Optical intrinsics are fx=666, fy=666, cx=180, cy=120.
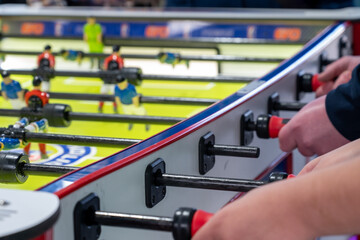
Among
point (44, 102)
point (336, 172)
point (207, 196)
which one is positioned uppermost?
point (336, 172)

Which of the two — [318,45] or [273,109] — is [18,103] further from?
[318,45]

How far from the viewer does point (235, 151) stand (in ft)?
4.61

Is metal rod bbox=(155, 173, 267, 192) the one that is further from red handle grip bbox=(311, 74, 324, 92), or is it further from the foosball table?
red handle grip bbox=(311, 74, 324, 92)

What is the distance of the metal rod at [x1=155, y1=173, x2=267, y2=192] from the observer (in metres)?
1.17

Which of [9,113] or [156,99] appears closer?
[9,113]

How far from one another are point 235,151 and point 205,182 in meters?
0.23

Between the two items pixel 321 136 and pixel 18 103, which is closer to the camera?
pixel 321 136

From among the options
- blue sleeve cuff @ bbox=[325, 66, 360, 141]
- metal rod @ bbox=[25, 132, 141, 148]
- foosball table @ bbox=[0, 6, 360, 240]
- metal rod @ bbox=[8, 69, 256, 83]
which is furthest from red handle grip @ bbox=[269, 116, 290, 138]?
metal rod @ bbox=[8, 69, 256, 83]

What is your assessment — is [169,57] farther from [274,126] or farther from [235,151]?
[235,151]

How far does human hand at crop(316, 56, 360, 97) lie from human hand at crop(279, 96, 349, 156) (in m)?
0.48

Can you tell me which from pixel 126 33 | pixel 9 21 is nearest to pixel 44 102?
pixel 126 33

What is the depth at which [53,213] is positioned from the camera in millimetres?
805

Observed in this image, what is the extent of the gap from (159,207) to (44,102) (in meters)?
0.73

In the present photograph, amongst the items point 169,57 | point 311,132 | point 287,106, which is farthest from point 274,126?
point 169,57
